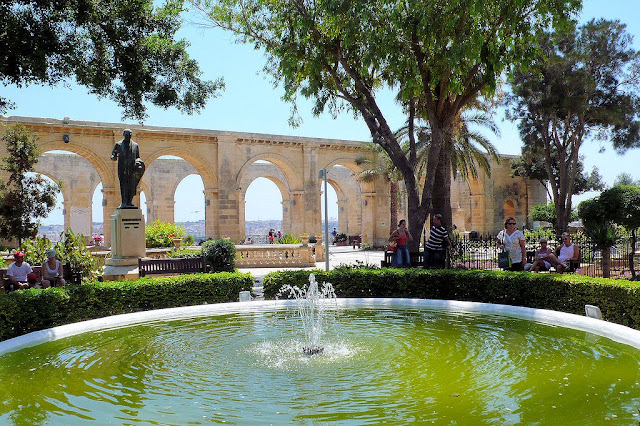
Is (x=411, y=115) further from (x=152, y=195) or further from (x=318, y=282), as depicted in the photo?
(x=152, y=195)

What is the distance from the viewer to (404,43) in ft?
31.8

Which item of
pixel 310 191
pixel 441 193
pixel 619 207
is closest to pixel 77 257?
pixel 441 193

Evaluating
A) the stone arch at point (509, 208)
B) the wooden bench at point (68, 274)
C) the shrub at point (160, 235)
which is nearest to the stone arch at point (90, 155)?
the shrub at point (160, 235)

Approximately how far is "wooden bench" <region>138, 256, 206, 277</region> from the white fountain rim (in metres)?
3.58

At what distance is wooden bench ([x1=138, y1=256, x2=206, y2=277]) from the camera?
1053 cm

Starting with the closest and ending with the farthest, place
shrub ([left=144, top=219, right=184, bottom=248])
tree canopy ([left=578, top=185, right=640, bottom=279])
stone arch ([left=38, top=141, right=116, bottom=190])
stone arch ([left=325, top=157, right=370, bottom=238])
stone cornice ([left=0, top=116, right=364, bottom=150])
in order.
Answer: shrub ([left=144, top=219, right=184, bottom=248]) < tree canopy ([left=578, top=185, right=640, bottom=279]) < stone cornice ([left=0, top=116, right=364, bottom=150]) < stone arch ([left=38, top=141, right=116, bottom=190]) < stone arch ([left=325, top=157, right=370, bottom=238])

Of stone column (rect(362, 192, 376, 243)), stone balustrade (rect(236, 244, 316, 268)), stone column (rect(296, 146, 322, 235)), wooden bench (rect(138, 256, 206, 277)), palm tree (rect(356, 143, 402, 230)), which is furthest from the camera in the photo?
stone column (rect(362, 192, 376, 243))

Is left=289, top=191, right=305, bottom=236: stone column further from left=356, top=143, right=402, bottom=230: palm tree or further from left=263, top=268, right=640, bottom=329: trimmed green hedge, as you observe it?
left=263, top=268, right=640, bottom=329: trimmed green hedge

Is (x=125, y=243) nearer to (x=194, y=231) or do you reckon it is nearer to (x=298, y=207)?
(x=298, y=207)

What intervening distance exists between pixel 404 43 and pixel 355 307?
16.4 feet

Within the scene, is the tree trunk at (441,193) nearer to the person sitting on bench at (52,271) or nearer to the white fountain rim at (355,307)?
the white fountain rim at (355,307)

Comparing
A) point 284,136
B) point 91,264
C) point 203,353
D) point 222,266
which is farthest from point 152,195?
point 203,353

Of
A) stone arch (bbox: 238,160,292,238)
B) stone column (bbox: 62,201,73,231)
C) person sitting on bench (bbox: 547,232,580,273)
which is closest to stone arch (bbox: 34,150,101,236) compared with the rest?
stone column (bbox: 62,201,73,231)

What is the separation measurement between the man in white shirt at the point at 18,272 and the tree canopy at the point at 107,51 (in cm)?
244
